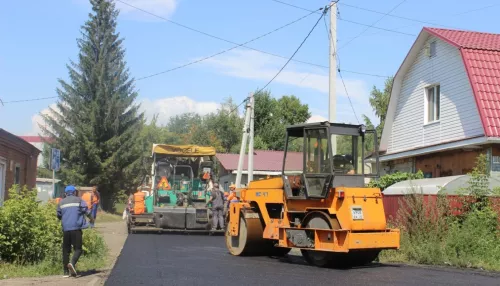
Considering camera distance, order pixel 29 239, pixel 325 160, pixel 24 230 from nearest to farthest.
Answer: pixel 24 230 < pixel 29 239 < pixel 325 160

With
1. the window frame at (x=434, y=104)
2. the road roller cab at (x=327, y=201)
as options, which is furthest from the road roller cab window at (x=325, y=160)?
the window frame at (x=434, y=104)

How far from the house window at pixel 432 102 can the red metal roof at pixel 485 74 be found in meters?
1.85

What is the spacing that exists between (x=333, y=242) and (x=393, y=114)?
12400 millimetres

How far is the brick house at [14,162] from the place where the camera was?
73.2ft

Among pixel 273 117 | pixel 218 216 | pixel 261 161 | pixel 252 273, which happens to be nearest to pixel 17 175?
pixel 218 216

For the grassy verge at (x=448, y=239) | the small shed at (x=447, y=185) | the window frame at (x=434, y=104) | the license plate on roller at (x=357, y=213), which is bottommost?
the grassy verge at (x=448, y=239)

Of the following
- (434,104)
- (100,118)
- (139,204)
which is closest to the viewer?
(434,104)

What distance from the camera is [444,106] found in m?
19.5

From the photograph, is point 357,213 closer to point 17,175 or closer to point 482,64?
point 482,64

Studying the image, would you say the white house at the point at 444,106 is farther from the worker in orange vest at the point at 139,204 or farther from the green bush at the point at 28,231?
the green bush at the point at 28,231

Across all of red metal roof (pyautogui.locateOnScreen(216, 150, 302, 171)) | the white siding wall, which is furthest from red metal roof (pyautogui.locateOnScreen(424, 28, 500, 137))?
red metal roof (pyautogui.locateOnScreen(216, 150, 302, 171))

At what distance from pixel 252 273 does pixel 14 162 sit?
54.0ft

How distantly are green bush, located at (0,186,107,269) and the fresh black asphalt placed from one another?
4.34ft

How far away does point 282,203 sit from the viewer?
13453 mm
